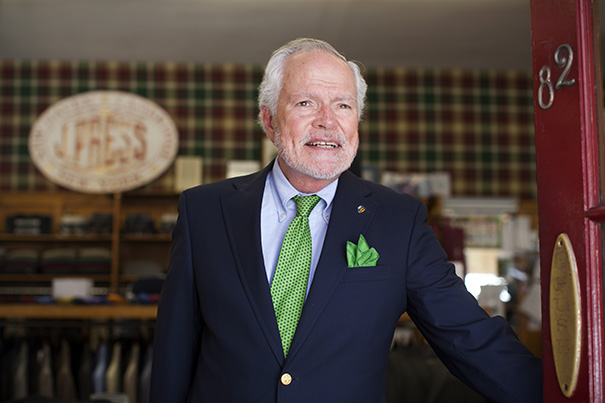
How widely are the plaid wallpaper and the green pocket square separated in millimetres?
5399

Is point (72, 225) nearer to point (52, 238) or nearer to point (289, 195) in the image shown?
point (52, 238)

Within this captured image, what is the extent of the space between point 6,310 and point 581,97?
11.4ft

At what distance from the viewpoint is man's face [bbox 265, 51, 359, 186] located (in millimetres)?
1703

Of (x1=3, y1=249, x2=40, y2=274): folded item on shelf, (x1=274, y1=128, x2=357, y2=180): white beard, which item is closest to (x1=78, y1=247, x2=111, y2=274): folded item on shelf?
(x1=3, y1=249, x2=40, y2=274): folded item on shelf

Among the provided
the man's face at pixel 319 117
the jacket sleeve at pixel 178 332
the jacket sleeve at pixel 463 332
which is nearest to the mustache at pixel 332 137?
the man's face at pixel 319 117

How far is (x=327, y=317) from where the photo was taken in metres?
1.54

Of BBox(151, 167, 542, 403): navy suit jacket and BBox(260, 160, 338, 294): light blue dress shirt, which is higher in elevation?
BBox(260, 160, 338, 294): light blue dress shirt

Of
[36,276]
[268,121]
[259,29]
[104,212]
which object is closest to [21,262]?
[36,276]

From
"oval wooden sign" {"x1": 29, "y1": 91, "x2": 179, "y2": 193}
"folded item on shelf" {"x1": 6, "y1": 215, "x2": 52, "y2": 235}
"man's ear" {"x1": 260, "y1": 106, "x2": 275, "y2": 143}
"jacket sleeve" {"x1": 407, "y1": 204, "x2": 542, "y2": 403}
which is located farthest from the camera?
"oval wooden sign" {"x1": 29, "y1": 91, "x2": 179, "y2": 193}

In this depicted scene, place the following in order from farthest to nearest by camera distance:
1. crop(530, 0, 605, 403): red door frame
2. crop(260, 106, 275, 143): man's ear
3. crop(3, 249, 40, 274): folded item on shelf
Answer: crop(3, 249, 40, 274): folded item on shelf → crop(260, 106, 275, 143): man's ear → crop(530, 0, 605, 403): red door frame

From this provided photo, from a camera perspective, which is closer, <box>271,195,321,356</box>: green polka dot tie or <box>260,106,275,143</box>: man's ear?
<box>271,195,321,356</box>: green polka dot tie

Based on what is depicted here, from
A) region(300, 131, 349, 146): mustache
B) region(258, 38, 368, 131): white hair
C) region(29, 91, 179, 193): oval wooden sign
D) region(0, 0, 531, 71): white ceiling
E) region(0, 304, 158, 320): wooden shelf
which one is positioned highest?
region(0, 0, 531, 71): white ceiling

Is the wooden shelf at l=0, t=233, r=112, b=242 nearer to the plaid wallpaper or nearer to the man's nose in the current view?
the plaid wallpaper

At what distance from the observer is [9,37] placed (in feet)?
20.1
